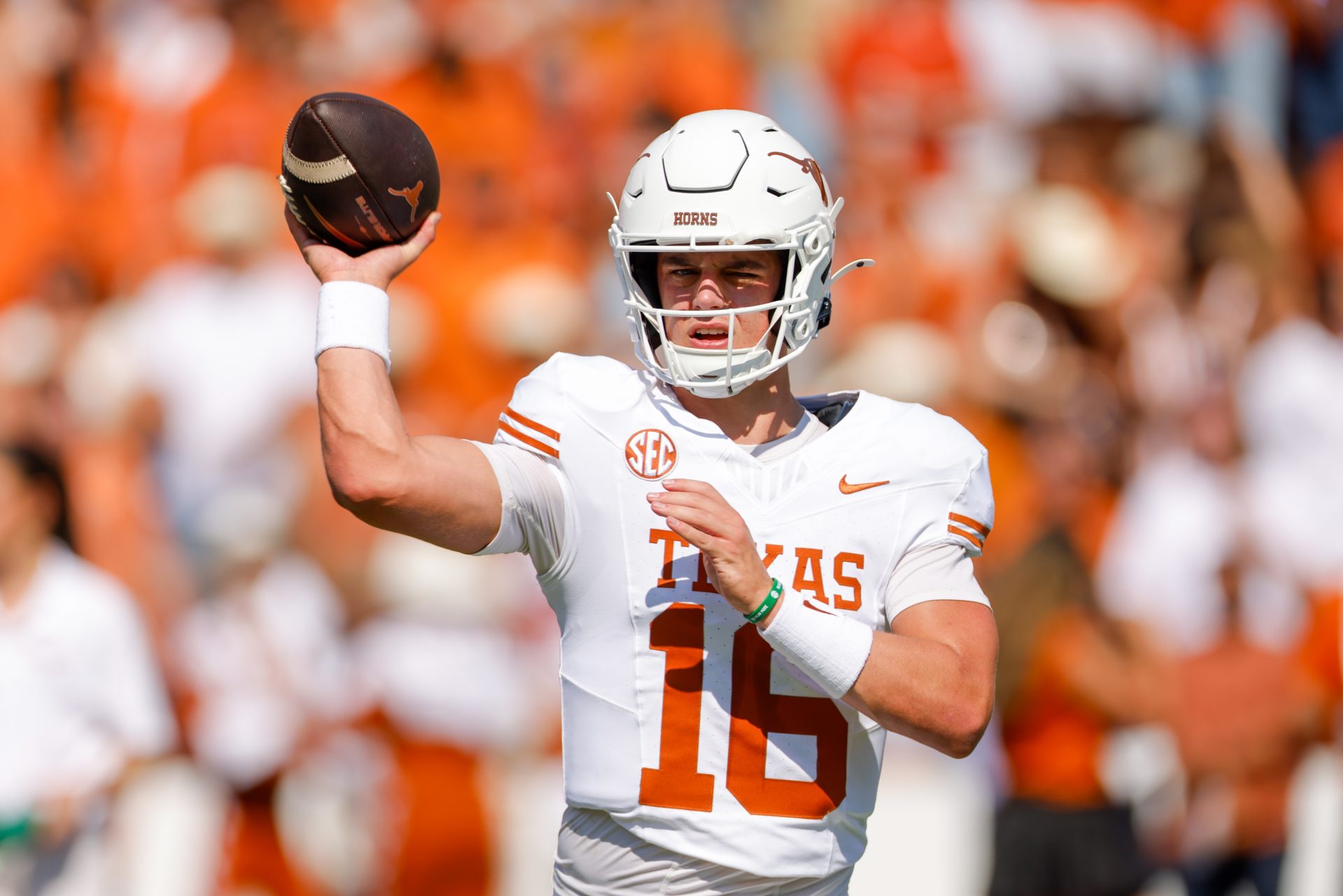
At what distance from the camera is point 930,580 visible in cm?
277

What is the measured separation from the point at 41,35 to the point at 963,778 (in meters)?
5.45

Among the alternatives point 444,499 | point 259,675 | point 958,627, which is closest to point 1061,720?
point 259,675

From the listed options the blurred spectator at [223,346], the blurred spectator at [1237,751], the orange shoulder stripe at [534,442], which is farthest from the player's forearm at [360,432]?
the blurred spectator at [223,346]

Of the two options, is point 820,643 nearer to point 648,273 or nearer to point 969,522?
point 969,522

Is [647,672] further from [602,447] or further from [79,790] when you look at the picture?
[79,790]

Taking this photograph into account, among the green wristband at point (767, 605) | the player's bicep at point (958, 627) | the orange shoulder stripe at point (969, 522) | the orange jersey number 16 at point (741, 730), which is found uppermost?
the orange shoulder stripe at point (969, 522)

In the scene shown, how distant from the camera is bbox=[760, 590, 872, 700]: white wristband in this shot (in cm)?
254

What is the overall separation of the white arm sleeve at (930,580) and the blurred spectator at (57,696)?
122 inches

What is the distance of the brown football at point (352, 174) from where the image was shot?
8.91ft

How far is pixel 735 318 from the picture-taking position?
282cm

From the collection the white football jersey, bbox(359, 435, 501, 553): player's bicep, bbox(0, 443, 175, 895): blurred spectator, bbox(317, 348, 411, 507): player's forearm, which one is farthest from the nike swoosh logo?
bbox(0, 443, 175, 895): blurred spectator

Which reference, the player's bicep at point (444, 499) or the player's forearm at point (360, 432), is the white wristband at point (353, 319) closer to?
the player's forearm at point (360, 432)

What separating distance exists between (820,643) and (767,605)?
9 cm

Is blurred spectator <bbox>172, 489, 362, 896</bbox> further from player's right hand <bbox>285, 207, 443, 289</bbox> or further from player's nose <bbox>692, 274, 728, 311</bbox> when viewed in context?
player's nose <bbox>692, 274, 728, 311</bbox>
